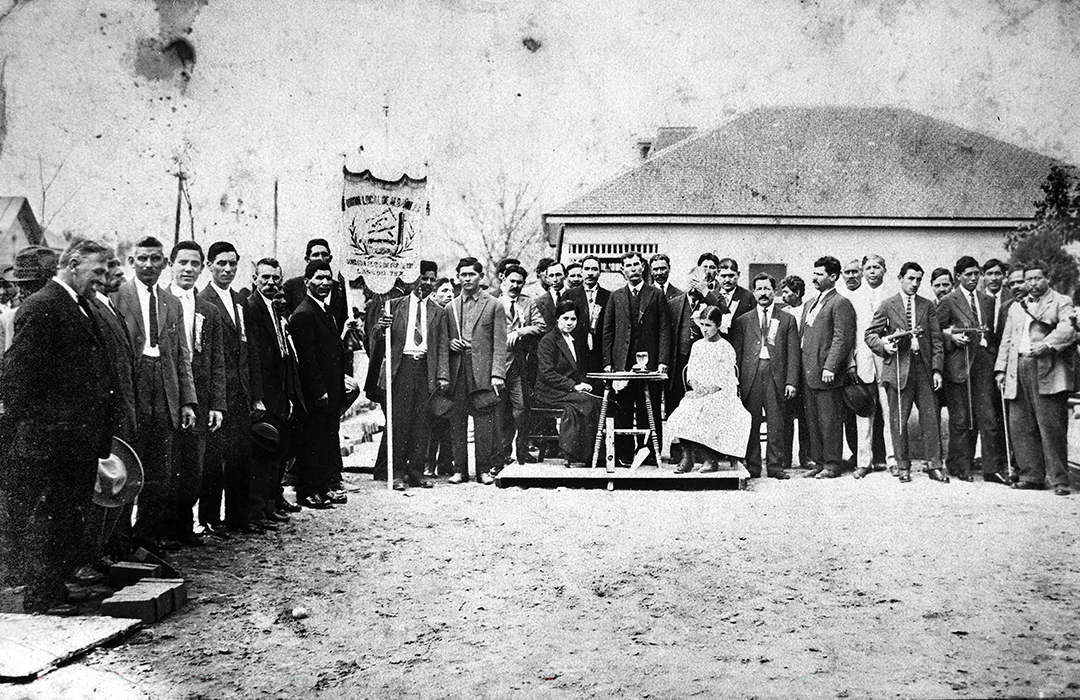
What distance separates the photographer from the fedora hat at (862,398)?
18.1 feet

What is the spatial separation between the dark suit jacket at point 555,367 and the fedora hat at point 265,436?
5.92 feet

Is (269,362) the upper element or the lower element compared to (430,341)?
lower

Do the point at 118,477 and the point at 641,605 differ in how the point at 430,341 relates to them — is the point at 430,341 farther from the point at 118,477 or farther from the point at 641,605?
the point at 641,605

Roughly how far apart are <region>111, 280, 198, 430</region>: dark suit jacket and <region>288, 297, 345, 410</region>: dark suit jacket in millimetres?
928

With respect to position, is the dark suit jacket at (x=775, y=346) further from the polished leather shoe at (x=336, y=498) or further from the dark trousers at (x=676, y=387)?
the polished leather shoe at (x=336, y=498)

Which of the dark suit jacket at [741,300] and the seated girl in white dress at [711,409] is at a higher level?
the dark suit jacket at [741,300]

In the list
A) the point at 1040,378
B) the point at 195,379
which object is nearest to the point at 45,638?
the point at 195,379

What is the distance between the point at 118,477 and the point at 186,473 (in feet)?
2.25

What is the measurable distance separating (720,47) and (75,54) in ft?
10.2

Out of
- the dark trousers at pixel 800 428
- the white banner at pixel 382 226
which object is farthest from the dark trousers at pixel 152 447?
the dark trousers at pixel 800 428

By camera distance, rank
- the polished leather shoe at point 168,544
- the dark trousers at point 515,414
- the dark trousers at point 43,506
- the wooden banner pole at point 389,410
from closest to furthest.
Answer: the dark trousers at point 43,506 → the polished leather shoe at point 168,544 → the wooden banner pole at point 389,410 → the dark trousers at point 515,414

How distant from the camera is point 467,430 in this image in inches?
221

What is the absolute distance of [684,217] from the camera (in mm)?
5055

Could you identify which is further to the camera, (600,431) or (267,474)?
(600,431)
